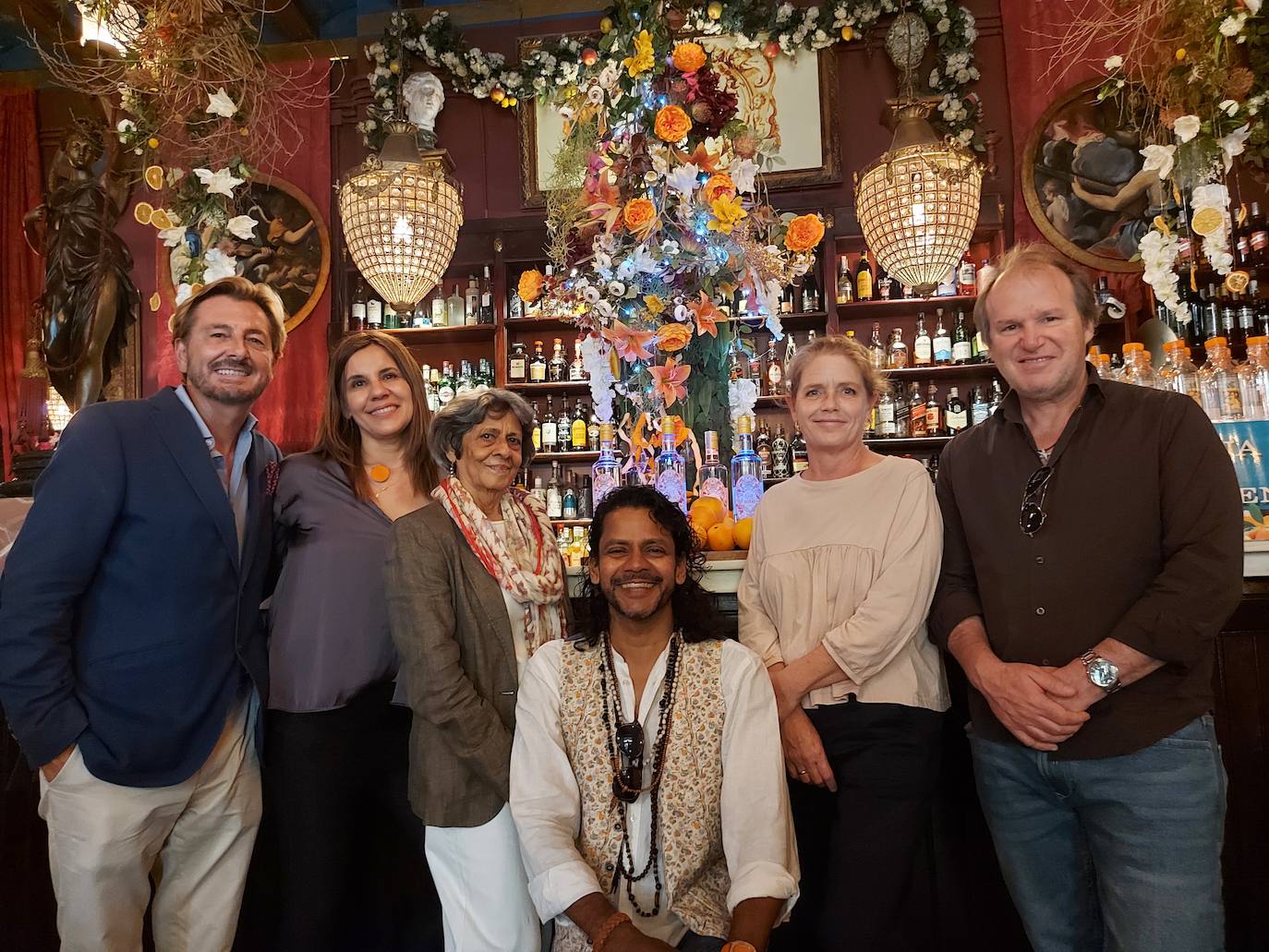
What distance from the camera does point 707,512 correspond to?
242cm

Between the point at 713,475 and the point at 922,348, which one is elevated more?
the point at 922,348

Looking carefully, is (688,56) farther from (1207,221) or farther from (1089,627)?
(1089,627)

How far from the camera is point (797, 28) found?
5.17 m

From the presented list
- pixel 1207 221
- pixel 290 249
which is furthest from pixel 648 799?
pixel 290 249

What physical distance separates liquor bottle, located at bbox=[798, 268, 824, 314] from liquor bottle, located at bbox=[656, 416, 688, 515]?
2657mm

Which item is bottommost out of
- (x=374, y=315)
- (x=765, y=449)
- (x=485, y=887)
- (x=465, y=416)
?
(x=485, y=887)

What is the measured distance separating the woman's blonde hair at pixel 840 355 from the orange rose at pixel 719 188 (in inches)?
27.2

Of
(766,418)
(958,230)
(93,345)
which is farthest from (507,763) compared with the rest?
(93,345)

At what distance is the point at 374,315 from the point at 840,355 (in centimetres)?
414

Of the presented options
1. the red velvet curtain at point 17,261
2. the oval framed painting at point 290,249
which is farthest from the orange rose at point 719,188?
the red velvet curtain at point 17,261

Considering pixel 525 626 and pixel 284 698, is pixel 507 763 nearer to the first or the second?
pixel 525 626

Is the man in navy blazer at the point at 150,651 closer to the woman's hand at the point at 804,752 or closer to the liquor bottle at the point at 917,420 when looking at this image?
the woman's hand at the point at 804,752

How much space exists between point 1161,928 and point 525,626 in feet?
4.12

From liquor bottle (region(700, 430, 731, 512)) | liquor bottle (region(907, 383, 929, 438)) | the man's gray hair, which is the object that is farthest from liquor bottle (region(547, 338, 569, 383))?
the man's gray hair
